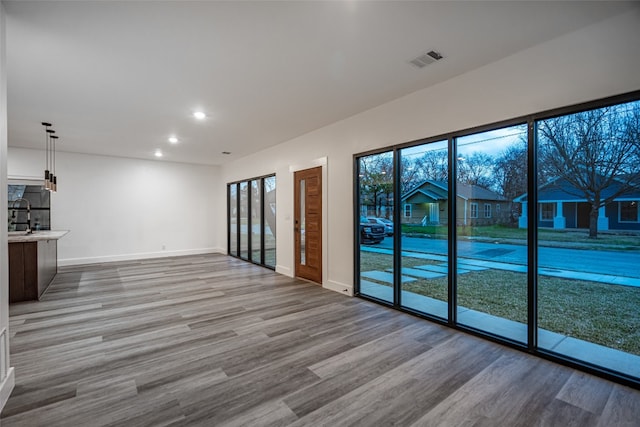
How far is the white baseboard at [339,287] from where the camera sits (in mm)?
4652

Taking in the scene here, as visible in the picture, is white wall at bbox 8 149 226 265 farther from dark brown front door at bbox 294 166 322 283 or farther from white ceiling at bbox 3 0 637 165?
dark brown front door at bbox 294 166 322 283

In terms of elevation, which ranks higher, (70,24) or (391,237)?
(70,24)

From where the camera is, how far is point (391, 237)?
4152 millimetres

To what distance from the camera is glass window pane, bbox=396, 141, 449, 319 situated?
11.7ft

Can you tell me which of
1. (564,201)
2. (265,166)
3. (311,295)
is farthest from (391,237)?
(265,166)

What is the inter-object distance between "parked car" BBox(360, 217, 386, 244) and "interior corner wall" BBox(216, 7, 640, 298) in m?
0.18

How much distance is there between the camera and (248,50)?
274cm

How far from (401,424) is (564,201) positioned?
92.7 inches

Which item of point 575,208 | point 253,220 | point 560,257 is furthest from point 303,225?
point 575,208

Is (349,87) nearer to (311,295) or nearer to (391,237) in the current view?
(391,237)

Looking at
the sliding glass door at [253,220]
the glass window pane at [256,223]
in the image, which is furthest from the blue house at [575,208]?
the glass window pane at [256,223]

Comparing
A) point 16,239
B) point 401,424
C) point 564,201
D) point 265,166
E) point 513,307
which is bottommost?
point 401,424

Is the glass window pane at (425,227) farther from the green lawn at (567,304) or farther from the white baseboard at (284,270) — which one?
the white baseboard at (284,270)

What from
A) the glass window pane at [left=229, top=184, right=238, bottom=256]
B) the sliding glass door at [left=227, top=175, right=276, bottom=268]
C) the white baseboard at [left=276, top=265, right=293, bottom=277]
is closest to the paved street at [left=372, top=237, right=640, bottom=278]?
the white baseboard at [left=276, top=265, right=293, bottom=277]
